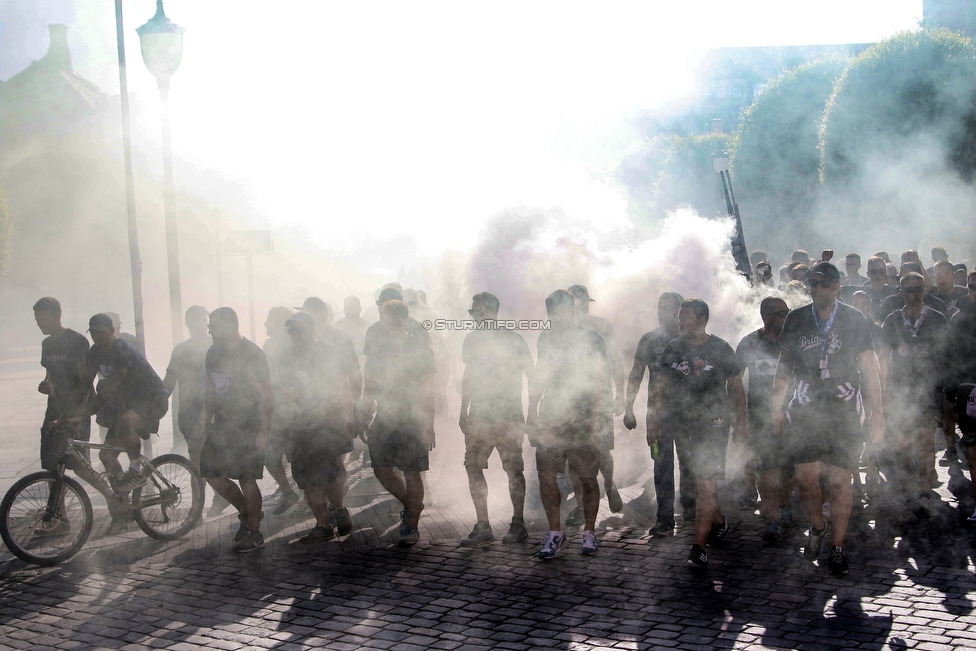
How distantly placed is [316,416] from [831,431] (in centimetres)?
315

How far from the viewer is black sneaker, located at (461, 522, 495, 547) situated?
5781 mm

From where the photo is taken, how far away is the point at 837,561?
191 inches

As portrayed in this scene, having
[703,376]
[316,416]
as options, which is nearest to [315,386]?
[316,416]

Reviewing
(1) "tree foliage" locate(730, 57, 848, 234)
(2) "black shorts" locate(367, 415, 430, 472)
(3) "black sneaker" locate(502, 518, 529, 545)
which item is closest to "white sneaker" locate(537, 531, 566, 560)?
(3) "black sneaker" locate(502, 518, 529, 545)

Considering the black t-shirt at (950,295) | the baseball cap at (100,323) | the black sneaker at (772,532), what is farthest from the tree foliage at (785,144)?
the baseball cap at (100,323)

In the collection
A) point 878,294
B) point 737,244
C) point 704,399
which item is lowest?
point 704,399

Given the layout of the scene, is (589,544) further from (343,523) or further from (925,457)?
(925,457)

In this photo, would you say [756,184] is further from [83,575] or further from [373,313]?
[83,575]

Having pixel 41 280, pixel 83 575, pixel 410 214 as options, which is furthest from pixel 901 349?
pixel 41 280

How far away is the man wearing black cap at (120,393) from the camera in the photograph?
6.51 m

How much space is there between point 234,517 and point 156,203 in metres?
34.6

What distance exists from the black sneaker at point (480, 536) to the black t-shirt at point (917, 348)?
10.3 feet

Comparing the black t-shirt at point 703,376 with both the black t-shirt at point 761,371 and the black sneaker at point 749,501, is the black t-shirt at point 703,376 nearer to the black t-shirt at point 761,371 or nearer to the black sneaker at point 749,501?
the black t-shirt at point 761,371

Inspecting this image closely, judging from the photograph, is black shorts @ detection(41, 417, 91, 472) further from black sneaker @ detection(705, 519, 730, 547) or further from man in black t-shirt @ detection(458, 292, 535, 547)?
black sneaker @ detection(705, 519, 730, 547)
